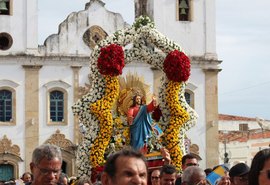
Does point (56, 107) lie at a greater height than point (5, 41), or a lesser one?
lesser

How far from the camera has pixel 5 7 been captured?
3862 cm

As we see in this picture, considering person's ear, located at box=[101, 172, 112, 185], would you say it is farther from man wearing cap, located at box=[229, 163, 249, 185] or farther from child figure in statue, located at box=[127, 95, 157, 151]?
child figure in statue, located at box=[127, 95, 157, 151]

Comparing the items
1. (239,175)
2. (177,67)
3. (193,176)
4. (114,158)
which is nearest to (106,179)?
(114,158)

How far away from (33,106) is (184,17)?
7447 mm

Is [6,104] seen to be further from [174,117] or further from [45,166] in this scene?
[45,166]

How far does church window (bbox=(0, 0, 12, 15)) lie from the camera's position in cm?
3847

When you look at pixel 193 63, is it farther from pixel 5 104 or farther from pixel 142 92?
pixel 142 92

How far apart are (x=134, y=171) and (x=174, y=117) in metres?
16.9

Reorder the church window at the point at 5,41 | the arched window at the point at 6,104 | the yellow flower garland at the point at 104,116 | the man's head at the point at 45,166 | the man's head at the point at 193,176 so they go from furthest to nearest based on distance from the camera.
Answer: the church window at the point at 5,41, the arched window at the point at 6,104, the yellow flower garland at the point at 104,116, the man's head at the point at 193,176, the man's head at the point at 45,166

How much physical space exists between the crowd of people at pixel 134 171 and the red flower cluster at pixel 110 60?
31.1 feet

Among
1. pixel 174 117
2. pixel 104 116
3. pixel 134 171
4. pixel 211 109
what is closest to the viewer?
pixel 134 171

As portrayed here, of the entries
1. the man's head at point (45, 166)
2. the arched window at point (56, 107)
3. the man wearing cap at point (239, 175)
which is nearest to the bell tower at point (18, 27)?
the arched window at point (56, 107)

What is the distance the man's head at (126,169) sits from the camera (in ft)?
19.4

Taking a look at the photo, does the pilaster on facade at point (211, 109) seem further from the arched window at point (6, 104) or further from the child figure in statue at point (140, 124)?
the child figure in statue at point (140, 124)
